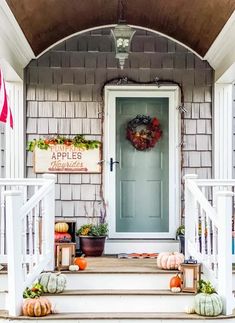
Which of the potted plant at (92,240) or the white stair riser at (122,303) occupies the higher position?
the potted plant at (92,240)

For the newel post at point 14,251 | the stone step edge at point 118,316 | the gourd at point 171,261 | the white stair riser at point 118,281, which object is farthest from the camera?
the gourd at point 171,261

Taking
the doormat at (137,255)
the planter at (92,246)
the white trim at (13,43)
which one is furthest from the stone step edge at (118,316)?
the white trim at (13,43)

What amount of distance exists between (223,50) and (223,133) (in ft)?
3.92

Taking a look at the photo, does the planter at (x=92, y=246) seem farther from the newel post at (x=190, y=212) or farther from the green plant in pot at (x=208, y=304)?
the green plant in pot at (x=208, y=304)

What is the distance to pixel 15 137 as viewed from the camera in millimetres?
8188

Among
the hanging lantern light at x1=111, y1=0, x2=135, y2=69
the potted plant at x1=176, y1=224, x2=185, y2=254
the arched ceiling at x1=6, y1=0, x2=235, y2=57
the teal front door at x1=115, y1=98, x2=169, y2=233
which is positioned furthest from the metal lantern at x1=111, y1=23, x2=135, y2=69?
the potted plant at x1=176, y1=224, x2=185, y2=254

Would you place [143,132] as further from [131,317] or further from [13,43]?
[131,317]

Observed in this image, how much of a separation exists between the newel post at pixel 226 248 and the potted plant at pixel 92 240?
248 centimetres

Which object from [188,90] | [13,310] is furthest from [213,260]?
[188,90]

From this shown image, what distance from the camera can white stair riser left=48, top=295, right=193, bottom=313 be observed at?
5.89 m

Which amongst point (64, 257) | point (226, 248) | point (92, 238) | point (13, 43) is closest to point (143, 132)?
point (92, 238)

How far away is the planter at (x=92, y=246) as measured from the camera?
7.87m

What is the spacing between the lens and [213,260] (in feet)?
19.4

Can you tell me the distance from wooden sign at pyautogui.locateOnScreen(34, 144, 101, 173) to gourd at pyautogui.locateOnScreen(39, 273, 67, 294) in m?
2.42
